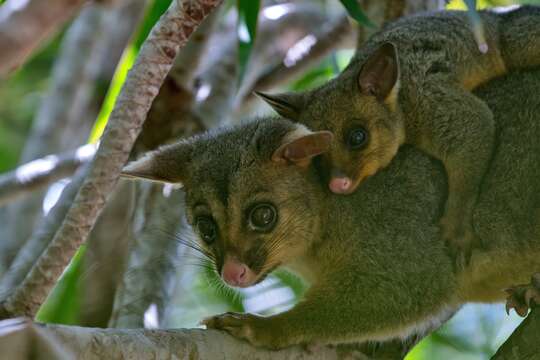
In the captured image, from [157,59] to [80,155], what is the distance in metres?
2.56

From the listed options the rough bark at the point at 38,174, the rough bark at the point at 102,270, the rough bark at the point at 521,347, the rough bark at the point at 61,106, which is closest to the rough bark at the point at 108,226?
the rough bark at the point at 102,270

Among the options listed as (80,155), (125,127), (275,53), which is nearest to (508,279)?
(125,127)

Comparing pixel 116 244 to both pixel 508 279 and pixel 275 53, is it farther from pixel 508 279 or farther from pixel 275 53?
pixel 508 279

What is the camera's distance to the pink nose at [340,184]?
14.9 ft

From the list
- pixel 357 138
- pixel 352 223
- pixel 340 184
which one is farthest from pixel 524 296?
pixel 357 138

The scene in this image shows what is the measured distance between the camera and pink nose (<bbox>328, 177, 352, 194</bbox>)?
455 centimetres

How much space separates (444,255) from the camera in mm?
4594

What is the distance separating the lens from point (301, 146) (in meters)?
4.51

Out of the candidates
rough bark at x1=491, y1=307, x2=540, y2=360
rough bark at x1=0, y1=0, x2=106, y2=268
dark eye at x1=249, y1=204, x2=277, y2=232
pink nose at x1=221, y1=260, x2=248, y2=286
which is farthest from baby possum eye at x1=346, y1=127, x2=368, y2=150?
rough bark at x1=0, y1=0, x2=106, y2=268

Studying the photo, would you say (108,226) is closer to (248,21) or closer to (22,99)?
(248,21)

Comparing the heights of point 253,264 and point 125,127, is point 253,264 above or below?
below

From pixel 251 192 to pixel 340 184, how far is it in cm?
46

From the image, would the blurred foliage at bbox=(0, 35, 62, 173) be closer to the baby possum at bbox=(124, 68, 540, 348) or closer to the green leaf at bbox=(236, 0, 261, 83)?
the green leaf at bbox=(236, 0, 261, 83)

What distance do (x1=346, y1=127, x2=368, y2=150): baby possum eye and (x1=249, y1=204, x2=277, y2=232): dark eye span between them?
61cm
